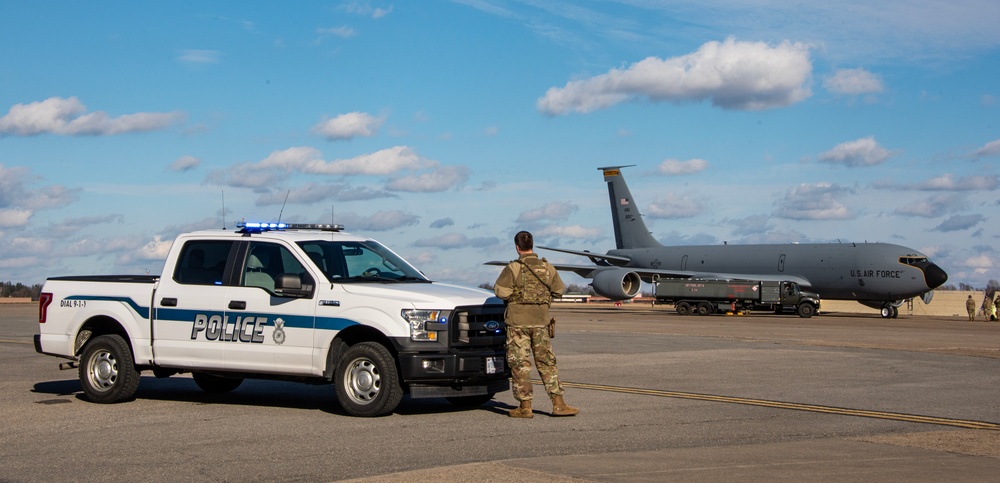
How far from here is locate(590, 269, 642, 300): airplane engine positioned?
5794 cm

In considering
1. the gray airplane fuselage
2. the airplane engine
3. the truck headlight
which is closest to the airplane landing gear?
the gray airplane fuselage

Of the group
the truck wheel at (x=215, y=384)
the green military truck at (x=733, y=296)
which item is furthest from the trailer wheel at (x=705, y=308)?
the truck wheel at (x=215, y=384)

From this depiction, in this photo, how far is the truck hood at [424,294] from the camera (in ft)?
35.8

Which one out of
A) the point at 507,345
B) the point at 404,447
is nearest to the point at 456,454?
the point at 404,447

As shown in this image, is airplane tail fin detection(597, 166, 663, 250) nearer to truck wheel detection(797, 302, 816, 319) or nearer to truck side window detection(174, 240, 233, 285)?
truck wheel detection(797, 302, 816, 319)

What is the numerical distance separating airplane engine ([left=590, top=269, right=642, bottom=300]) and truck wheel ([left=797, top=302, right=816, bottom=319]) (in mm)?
8751

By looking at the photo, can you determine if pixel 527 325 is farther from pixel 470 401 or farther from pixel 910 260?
pixel 910 260

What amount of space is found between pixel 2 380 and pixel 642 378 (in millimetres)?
9121

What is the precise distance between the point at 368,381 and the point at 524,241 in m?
2.17

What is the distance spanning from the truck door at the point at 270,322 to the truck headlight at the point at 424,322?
1140mm

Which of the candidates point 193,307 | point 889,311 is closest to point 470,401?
point 193,307

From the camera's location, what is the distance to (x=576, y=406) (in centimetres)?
1201

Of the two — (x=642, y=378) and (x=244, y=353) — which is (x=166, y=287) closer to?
(x=244, y=353)

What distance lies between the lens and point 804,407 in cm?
1214
